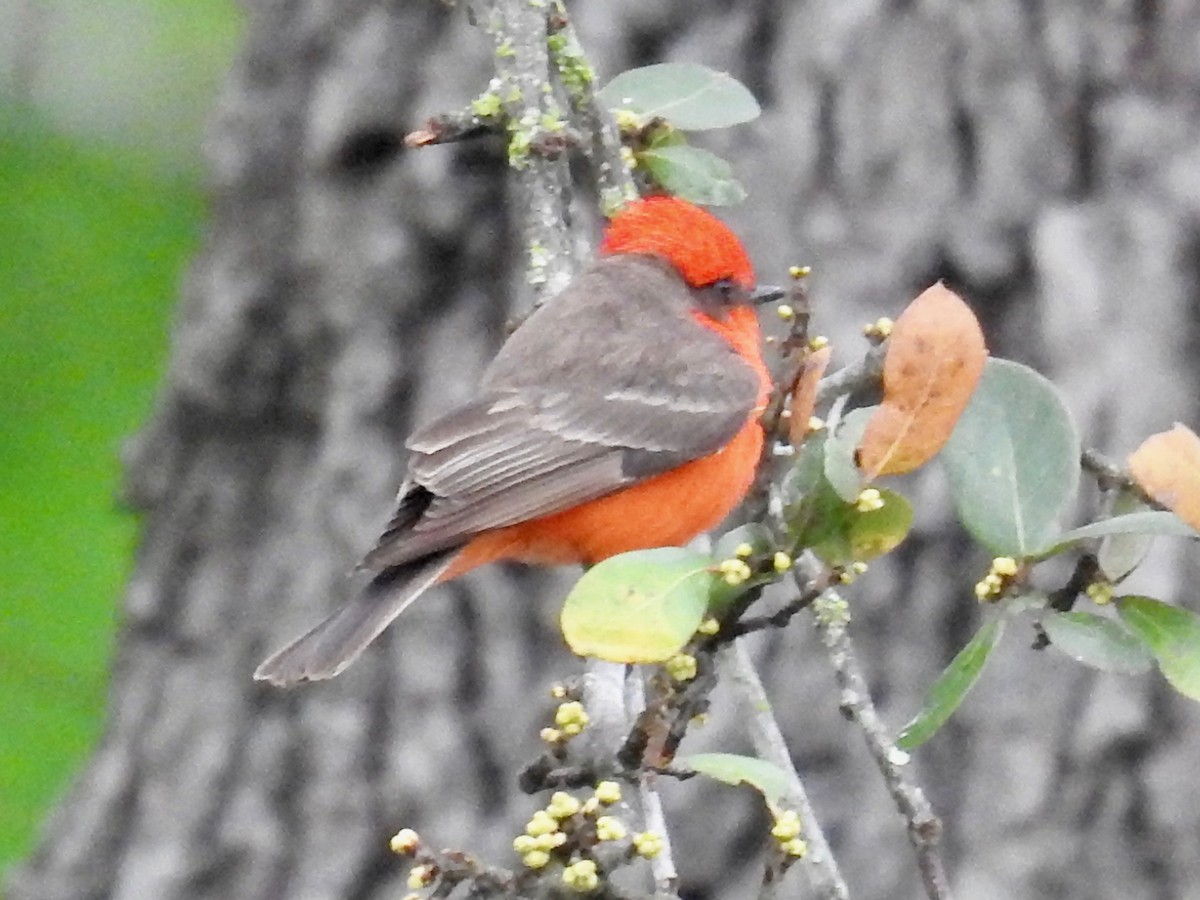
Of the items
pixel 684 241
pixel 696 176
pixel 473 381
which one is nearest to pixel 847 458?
pixel 696 176

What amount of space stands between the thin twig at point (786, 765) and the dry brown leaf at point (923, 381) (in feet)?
1.13

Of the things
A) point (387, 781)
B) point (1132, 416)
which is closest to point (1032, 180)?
point (1132, 416)

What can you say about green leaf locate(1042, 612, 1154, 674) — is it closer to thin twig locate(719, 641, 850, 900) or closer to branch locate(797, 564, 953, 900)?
branch locate(797, 564, 953, 900)

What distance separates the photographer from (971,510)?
2195 millimetres

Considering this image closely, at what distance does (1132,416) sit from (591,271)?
1.33m

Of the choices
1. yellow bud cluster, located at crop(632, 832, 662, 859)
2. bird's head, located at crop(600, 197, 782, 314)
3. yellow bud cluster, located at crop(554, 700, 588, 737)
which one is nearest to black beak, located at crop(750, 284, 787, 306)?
bird's head, located at crop(600, 197, 782, 314)

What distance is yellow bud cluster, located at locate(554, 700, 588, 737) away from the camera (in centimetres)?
220

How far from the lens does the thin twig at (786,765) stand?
211 centimetres

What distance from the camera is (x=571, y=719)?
2.21 metres

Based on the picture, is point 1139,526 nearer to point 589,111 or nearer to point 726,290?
point 589,111

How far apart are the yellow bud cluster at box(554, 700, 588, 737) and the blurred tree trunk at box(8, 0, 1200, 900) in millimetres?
1782

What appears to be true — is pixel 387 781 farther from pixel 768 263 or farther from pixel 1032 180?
pixel 1032 180

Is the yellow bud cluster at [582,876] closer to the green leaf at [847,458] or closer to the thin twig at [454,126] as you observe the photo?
the green leaf at [847,458]

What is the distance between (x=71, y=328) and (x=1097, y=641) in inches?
135
